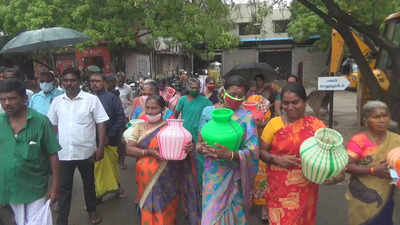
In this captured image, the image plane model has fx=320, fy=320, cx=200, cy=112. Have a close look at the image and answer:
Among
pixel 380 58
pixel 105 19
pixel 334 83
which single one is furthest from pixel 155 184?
pixel 105 19

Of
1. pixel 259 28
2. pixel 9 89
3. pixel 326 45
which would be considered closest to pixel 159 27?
pixel 259 28

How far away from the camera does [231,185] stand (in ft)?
8.47

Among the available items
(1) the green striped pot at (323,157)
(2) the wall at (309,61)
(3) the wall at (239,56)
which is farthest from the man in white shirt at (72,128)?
(2) the wall at (309,61)

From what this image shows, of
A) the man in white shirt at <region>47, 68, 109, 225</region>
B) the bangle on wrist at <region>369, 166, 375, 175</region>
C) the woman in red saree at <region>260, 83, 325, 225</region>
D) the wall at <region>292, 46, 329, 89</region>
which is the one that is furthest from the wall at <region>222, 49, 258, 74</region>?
the bangle on wrist at <region>369, 166, 375, 175</region>

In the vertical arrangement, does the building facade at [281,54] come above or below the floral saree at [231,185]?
above

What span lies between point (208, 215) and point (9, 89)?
177 cm

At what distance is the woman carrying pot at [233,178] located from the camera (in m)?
2.54

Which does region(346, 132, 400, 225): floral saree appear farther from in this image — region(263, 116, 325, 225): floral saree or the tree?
the tree

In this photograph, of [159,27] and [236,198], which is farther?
[159,27]

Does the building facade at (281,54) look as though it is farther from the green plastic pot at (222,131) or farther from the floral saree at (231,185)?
the green plastic pot at (222,131)

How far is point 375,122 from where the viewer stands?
7.91 feet

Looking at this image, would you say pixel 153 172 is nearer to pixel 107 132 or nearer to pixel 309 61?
pixel 107 132

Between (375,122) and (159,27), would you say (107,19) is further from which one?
(375,122)

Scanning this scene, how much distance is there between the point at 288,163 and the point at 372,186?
2.29ft
